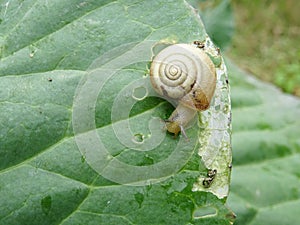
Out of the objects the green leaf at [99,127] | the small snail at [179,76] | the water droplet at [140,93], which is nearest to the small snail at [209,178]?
the green leaf at [99,127]

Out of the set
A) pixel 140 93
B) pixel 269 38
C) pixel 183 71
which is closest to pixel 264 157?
pixel 183 71

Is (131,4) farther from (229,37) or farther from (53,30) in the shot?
(229,37)

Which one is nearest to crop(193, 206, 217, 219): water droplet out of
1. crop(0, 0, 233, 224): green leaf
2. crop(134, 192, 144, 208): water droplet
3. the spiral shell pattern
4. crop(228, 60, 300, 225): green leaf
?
crop(0, 0, 233, 224): green leaf

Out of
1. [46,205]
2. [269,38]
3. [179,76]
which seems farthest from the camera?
[269,38]

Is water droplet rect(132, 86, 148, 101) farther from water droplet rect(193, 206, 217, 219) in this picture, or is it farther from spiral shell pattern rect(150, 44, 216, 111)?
water droplet rect(193, 206, 217, 219)

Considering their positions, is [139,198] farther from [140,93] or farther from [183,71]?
[183,71]

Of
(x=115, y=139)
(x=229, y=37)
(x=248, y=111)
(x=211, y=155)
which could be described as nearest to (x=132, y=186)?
(x=115, y=139)
